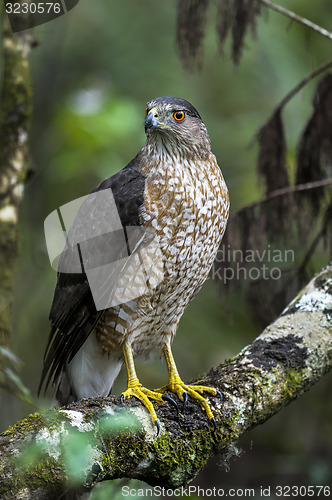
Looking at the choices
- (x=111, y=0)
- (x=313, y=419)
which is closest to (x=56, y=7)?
(x=111, y=0)

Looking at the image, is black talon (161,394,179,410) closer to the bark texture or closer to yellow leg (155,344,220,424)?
yellow leg (155,344,220,424)

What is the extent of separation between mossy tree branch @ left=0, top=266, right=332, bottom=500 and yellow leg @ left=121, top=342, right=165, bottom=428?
0.04 metres

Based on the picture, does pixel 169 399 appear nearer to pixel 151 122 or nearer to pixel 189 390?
pixel 189 390

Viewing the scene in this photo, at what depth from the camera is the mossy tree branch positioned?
2.07 m

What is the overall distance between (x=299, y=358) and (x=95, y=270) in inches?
44.5

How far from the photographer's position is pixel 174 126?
333 centimetres

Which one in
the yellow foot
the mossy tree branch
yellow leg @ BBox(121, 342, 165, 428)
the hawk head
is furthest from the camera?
the hawk head

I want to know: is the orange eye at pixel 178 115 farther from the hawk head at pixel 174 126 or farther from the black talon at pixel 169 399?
the black talon at pixel 169 399

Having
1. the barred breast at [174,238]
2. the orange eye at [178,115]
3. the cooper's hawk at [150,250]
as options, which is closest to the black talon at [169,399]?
the cooper's hawk at [150,250]

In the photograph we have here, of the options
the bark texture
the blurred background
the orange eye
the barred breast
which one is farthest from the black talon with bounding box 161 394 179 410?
the blurred background

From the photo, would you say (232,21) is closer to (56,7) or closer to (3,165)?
(56,7)

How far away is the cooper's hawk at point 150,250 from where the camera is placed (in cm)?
315

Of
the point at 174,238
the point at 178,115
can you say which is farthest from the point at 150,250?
the point at 178,115

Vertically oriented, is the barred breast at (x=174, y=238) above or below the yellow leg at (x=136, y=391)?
above
